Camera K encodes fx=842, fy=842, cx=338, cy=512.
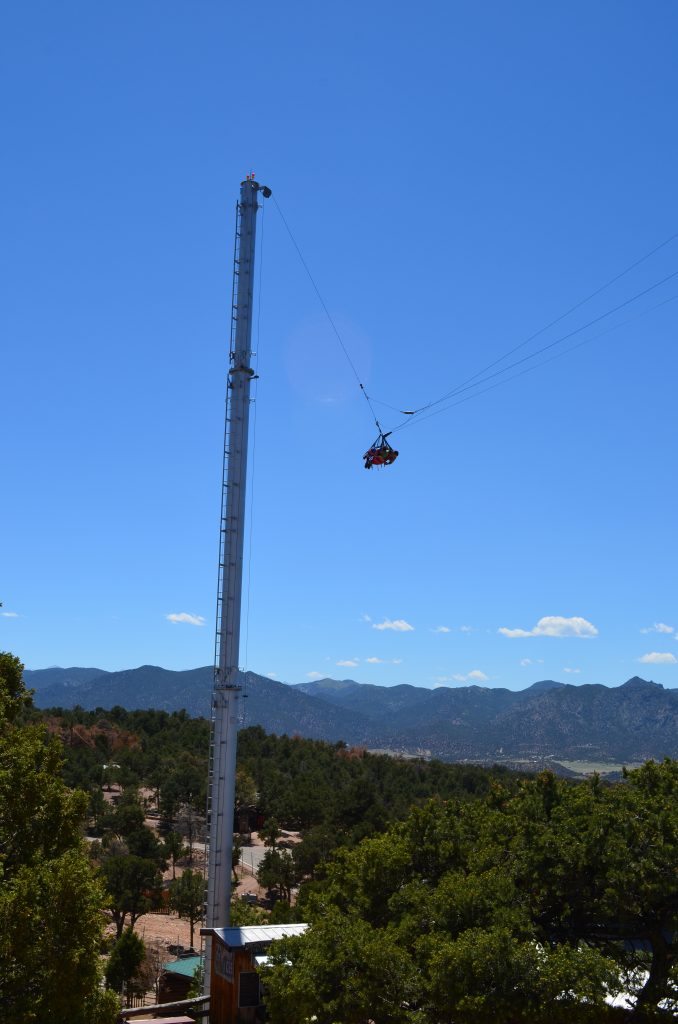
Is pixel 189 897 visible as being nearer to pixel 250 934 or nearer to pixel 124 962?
pixel 124 962

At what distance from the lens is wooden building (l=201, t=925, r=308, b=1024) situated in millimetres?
24500

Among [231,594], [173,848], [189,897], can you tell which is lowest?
[189,897]

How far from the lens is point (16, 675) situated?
2383 cm

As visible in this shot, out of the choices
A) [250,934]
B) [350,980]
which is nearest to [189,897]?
[250,934]

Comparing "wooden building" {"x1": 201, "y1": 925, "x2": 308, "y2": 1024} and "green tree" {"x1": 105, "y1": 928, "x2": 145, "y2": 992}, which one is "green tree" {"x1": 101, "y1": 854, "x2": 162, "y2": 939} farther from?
"wooden building" {"x1": 201, "y1": 925, "x2": 308, "y2": 1024}

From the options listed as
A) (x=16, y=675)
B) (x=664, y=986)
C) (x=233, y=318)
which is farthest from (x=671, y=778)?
(x=233, y=318)

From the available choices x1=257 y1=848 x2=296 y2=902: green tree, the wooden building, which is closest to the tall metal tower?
the wooden building

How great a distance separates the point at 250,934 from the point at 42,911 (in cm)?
974

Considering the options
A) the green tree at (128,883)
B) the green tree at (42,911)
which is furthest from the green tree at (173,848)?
the green tree at (42,911)

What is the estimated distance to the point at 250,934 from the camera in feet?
83.7

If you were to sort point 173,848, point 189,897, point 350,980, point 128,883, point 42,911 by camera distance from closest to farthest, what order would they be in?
1. point 42,911
2. point 350,980
3. point 128,883
4. point 189,897
5. point 173,848

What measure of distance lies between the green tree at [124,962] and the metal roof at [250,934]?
47.0 feet

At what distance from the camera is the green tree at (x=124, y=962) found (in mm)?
38266

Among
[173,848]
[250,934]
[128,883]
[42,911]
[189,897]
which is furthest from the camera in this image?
[173,848]
